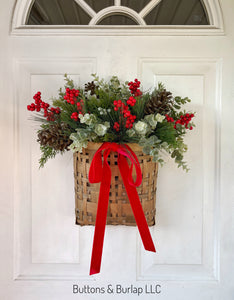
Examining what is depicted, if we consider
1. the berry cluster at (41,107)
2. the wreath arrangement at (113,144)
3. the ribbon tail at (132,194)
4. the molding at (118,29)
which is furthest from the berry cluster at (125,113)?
the molding at (118,29)

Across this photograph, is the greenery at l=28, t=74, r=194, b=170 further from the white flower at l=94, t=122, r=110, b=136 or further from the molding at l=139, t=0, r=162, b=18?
the molding at l=139, t=0, r=162, b=18

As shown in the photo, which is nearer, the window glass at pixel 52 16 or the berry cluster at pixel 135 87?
the berry cluster at pixel 135 87

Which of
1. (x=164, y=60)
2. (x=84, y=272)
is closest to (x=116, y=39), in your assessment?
(x=164, y=60)

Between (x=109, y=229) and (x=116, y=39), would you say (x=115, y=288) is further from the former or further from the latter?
(x=116, y=39)

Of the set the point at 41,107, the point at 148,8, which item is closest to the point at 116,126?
the point at 41,107

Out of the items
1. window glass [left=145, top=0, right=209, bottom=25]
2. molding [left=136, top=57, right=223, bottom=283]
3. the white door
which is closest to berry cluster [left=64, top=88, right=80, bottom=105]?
the white door

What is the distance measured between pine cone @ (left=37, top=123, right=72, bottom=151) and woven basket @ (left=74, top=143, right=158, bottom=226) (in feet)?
0.23

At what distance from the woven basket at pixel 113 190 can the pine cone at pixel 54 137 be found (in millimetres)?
72

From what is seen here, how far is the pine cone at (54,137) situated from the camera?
787 mm

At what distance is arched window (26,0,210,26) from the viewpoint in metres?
1.01

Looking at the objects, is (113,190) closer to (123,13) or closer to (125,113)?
(125,113)

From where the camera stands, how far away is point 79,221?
884 millimetres

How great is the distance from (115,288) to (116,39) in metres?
0.98

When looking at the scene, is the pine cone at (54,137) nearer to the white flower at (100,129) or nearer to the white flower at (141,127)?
the white flower at (100,129)
